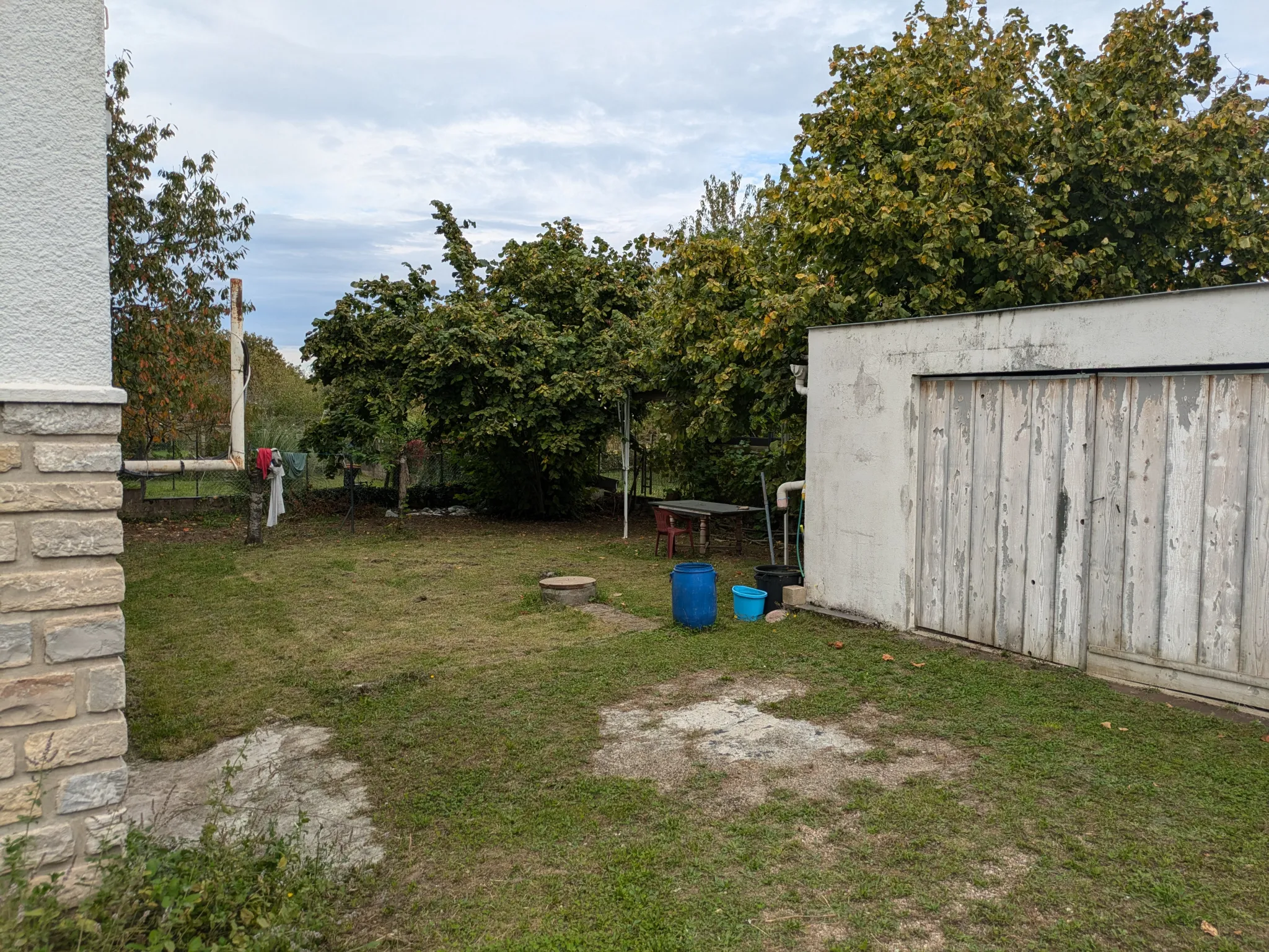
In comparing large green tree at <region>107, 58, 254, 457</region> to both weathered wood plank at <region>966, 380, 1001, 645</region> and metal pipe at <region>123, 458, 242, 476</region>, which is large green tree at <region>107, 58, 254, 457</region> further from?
weathered wood plank at <region>966, 380, 1001, 645</region>

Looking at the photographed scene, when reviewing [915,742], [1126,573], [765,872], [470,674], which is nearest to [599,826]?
[765,872]

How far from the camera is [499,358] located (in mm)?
13578

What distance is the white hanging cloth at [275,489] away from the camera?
1297 centimetres

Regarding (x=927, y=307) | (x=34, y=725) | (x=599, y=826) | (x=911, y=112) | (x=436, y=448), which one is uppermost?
(x=911, y=112)

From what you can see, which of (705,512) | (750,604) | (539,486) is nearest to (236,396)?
(750,604)

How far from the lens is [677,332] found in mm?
11328

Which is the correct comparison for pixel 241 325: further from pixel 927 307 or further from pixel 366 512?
pixel 366 512

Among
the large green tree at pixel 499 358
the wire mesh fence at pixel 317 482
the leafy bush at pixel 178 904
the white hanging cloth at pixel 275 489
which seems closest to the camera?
the leafy bush at pixel 178 904

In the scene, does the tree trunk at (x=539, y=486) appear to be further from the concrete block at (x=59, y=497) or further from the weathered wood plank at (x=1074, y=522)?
the concrete block at (x=59, y=497)

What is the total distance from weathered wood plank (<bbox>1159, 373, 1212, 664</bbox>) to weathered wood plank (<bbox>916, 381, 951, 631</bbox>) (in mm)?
1580

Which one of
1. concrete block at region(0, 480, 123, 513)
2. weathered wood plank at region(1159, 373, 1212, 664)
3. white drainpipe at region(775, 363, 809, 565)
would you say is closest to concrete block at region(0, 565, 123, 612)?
concrete block at region(0, 480, 123, 513)

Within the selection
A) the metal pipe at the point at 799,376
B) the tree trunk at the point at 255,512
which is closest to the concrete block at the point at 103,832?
the metal pipe at the point at 799,376

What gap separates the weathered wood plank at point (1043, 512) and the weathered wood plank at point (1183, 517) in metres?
0.68

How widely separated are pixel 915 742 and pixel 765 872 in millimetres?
1657
